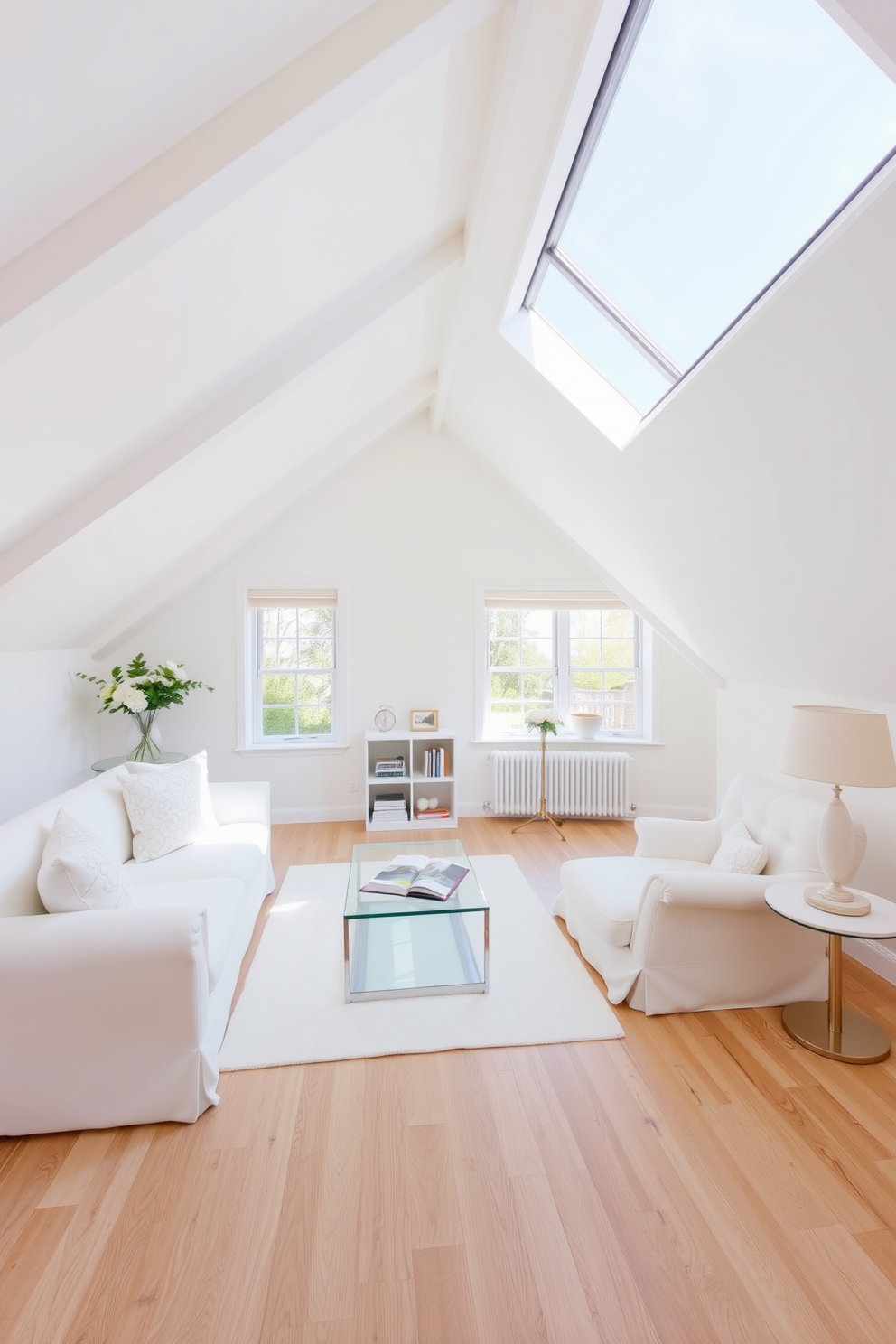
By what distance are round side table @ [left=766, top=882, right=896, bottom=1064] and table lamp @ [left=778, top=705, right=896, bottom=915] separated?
6cm

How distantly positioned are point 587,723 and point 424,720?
1.34 metres

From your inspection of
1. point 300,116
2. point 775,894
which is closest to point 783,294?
point 300,116

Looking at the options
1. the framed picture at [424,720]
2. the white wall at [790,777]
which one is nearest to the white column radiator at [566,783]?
the framed picture at [424,720]

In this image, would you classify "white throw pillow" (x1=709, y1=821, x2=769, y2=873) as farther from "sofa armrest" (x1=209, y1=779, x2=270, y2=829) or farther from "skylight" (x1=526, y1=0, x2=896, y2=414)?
"sofa armrest" (x1=209, y1=779, x2=270, y2=829)

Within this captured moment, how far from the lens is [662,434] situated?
267 centimetres

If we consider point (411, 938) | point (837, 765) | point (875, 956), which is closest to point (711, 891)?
point (837, 765)

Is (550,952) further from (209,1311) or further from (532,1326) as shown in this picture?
(209,1311)

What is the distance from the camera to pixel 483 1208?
1.79 m

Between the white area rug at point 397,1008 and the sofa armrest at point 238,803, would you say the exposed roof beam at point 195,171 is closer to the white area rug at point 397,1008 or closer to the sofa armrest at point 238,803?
the white area rug at point 397,1008

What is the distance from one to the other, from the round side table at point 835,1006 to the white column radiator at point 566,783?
106 inches

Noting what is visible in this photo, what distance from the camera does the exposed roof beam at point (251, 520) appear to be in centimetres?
464

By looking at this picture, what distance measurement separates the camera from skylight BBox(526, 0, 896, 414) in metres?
1.45

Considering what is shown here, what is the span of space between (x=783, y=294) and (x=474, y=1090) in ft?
8.42

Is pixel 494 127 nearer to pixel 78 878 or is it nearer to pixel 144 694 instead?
pixel 78 878
